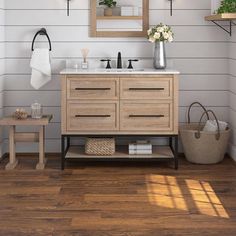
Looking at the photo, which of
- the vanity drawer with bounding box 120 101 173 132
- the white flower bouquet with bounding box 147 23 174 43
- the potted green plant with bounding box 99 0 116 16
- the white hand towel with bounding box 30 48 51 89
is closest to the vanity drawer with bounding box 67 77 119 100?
the vanity drawer with bounding box 120 101 173 132

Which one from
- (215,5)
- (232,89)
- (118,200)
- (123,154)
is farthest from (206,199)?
(215,5)

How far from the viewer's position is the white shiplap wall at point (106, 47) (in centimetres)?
515

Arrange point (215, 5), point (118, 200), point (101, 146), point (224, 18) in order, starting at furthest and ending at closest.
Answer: point (215, 5)
point (101, 146)
point (224, 18)
point (118, 200)

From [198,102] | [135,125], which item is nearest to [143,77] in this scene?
[135,125]

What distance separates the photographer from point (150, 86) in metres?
4.69

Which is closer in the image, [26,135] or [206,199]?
[206,199]

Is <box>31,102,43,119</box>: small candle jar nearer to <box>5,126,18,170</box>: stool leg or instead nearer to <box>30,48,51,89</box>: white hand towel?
<box>5,126,18,170</box>: stool leg

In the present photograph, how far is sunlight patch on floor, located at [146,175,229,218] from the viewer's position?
3.64m

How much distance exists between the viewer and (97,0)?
509cm

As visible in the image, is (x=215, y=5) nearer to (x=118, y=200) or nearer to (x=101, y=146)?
(x=101, y=146)

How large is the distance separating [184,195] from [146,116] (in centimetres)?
96

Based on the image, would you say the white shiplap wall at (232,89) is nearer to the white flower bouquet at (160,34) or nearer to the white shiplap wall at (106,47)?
the white shiplap wall at (106,47)

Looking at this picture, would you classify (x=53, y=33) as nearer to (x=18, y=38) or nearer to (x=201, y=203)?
(x=18, y=38)

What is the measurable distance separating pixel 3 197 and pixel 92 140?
1.14m
